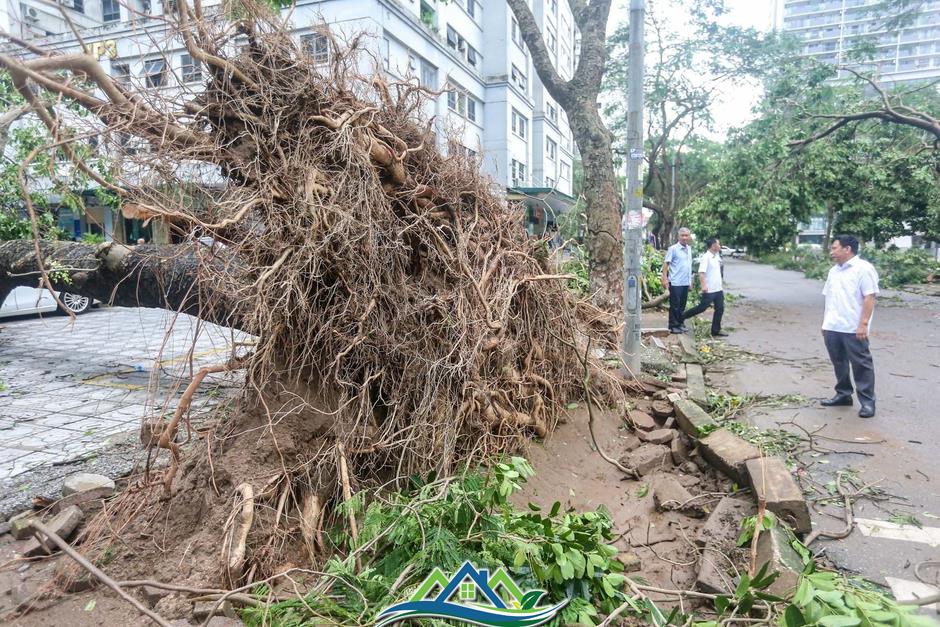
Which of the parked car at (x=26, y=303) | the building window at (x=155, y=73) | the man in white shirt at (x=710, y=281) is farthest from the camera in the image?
the parked car at (x=26, y=303)

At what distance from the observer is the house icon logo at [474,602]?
2.59 m

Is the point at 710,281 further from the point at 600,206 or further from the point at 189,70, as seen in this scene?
the point at 189,70

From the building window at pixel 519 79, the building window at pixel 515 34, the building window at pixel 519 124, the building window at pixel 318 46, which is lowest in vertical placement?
the building window at pixel 318 46

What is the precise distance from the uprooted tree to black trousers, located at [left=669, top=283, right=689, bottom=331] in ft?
20.3

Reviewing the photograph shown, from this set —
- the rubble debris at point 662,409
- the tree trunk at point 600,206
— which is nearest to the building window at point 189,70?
the rubble debris at point 662,409

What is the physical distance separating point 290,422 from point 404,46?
19.4m

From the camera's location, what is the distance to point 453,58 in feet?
82.6

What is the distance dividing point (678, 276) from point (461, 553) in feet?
26.1

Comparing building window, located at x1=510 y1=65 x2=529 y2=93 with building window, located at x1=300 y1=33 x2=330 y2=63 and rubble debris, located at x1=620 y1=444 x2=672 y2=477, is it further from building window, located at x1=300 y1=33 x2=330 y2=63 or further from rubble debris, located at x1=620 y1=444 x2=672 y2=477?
rubble debris, located at x1=620 y1=444 x2=672 y2=477

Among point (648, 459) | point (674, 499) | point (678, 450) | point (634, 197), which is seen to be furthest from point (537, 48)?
point (674, 499)

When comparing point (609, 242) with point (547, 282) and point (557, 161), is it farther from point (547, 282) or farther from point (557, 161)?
point (557, 161)

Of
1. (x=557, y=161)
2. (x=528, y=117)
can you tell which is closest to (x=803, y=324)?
(x=528, y=117)

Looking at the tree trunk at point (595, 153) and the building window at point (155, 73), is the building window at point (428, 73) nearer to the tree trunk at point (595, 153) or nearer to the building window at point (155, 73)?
the tree trunk at point (595, 153)

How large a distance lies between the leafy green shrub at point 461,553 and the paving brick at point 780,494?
113 centimetres
